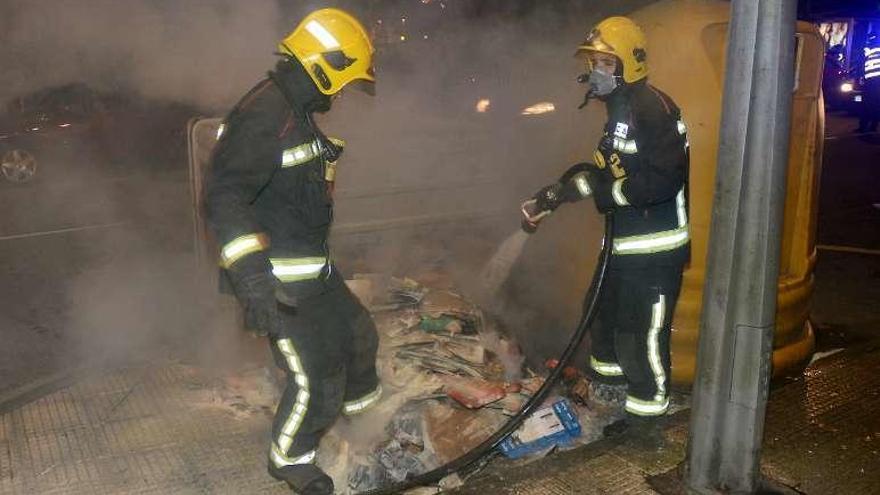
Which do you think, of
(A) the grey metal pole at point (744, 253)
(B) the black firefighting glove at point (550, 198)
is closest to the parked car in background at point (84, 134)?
(B) the black firefighting glove at point (550, 198)

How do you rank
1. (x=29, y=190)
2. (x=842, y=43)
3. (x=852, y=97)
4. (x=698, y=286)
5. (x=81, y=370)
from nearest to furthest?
1. (x=698, y=286)
2. (x=81, y=370)
3. (x=29, y=190)
4. (x=852, y=97)
5. (x=842, y=43)

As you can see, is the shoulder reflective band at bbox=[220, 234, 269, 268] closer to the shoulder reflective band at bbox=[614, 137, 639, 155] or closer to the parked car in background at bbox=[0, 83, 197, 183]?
the shoulder reflective band at bbox=[614, 137, 639, 155]

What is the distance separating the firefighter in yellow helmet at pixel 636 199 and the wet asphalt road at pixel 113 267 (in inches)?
70.4

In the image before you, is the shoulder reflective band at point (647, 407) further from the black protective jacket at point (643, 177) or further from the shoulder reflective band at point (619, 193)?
the shoulder reflective band at point (619, 193)

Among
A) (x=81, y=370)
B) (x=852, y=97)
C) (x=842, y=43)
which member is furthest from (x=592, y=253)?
(x=842, y=43)

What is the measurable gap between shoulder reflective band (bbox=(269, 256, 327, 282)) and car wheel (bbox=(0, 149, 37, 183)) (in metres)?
6.68

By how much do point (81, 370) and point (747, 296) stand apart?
352 centimetres

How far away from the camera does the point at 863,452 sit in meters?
3.43

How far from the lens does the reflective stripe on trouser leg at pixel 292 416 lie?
3096 millimetres

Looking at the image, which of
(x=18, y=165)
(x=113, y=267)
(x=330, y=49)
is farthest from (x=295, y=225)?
(x=18, y=165)

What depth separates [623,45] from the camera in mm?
3465

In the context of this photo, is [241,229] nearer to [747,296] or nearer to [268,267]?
[268,267]

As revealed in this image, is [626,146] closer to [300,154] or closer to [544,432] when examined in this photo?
[544,432]

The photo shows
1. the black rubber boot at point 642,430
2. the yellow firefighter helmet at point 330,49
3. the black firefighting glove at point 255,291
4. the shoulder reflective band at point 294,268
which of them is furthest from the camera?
the black rubber boot at point 642,430
